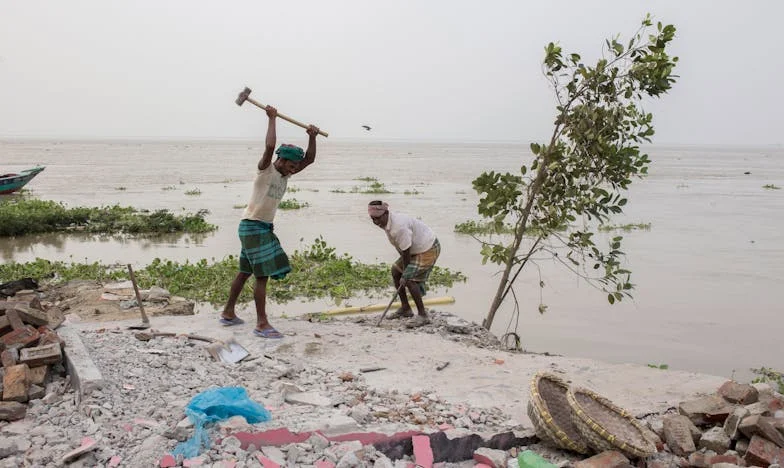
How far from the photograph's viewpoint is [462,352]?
5543 millimetres

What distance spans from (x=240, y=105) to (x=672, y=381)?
13.3 feet

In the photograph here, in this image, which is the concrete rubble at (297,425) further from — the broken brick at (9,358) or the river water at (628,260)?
the river water at (628,260)

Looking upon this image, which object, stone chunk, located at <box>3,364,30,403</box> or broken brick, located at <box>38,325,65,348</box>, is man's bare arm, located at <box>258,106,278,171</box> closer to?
broken brick, located at <box>38,325,65,348</box>

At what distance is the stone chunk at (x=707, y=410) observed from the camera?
384 cm

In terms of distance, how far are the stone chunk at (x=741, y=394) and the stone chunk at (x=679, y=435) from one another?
0.35 meters

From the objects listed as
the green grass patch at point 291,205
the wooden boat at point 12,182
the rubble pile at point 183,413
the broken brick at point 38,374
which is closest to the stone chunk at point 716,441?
the rubble pile at point 183,413

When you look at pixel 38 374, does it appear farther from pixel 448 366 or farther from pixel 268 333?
pixel 448 366

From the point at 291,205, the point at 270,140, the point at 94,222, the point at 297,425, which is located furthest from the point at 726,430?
the point at 291,205

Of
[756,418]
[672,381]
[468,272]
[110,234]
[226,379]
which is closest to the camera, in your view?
[756,418]

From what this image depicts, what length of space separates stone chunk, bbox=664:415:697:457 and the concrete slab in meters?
3.37

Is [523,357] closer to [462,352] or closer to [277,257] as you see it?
[462,352]

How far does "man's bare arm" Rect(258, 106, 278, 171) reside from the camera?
17.1ft

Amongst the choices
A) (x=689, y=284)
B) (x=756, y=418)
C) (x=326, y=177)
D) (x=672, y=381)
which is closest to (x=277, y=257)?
(x=672, y=381)

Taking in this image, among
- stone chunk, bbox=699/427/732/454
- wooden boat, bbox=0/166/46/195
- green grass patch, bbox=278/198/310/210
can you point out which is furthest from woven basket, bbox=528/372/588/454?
wooden boat, bbox=0/166/46/195
